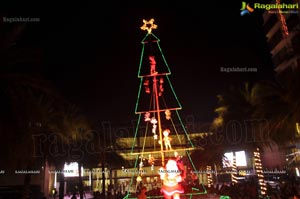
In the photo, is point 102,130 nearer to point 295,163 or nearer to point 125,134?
point 295,163

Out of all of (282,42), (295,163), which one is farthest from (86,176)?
(282,42)

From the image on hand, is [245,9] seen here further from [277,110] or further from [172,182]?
[172,182]

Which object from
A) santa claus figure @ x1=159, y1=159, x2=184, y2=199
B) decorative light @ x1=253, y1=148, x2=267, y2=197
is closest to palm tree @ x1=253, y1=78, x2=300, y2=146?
decorative light @ x1=253, y1=148, x2=267, y2=197

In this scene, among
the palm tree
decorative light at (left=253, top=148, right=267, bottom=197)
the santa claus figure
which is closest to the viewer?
the santa claus figure

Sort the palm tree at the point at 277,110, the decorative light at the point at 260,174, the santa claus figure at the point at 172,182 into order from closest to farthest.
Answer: the santa claus figure at the point at 172,182 → the palm tree at the point at 277,110 → the decorative light at the point at 260,174

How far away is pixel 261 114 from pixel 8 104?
16011 mm

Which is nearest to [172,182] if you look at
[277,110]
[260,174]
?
[277,110]

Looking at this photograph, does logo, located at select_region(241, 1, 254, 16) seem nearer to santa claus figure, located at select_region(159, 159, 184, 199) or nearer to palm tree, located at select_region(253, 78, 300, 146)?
palm tree, located at select_region(253, 78, 300, 146)

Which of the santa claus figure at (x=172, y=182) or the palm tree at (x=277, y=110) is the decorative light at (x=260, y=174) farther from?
the santa claus figure at (x=172, y=182)

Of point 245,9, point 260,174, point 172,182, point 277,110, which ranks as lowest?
point 260,174

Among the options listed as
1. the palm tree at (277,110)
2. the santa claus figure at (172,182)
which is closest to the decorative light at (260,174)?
the palm tree at (277,110)

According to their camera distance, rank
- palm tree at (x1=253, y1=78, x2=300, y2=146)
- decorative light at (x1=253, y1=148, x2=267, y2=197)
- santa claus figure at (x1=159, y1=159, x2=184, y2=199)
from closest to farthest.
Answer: santa claus figure at (x1=159, y1=159, x2=184, y2=199)
palm tree at (x1=253, y1=78, x2=300, y2=146)
decorative light at (x1=253, y1=148, x2=267, y2=197)

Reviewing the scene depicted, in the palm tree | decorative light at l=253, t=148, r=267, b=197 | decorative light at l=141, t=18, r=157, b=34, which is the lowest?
decorative light at l=253, t=148, r=267, b=197

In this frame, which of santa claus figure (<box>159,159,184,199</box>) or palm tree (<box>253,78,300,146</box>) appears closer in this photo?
santa claus figure (<box>159,159,184,199</box>)
